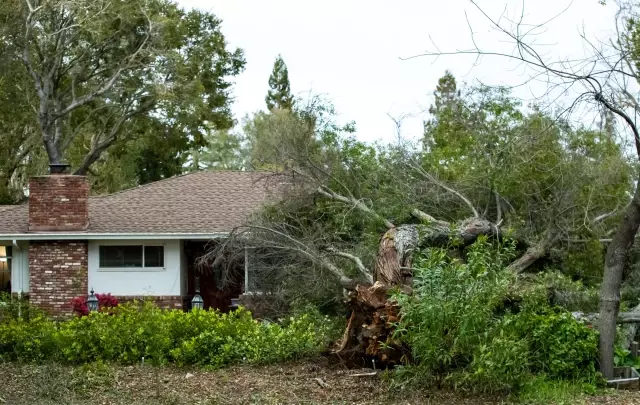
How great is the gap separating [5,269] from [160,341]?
40.3ft

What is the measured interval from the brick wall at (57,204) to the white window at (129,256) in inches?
35.8

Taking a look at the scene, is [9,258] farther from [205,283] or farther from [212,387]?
[212,387]

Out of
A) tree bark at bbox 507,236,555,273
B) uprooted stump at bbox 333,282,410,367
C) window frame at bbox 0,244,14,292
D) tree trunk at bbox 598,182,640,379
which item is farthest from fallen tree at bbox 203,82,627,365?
window frame at bbox 0,244,14,292

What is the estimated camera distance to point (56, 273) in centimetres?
2206

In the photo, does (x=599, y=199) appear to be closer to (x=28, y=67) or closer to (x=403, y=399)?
(x=403, y=399)

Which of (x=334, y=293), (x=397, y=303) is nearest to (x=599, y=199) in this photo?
(x=334, y=293)

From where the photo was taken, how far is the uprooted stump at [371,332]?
11.5 metres

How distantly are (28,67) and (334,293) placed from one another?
17516 millimetres

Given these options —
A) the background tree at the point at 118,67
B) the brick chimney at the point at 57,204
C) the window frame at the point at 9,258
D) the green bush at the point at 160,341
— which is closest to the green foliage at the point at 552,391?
the green bush at the point at 160,341

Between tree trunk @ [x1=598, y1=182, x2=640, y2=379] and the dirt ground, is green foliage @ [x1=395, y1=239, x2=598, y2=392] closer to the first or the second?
tree trunk @ [x1=598, y1=182, x2=640, y2=379]

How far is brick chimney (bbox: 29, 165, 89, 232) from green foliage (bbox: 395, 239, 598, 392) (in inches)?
511

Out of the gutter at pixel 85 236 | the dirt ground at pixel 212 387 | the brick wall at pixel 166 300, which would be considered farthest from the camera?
the brick wall at pixel 166 300

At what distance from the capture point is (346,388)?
10828mm

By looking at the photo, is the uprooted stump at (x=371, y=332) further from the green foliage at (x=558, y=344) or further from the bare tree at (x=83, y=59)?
the bare tree at (x=83, y=59)
